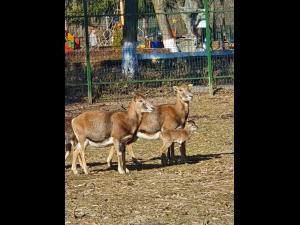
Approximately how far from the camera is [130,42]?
769 inches

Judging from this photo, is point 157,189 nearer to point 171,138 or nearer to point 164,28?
point 171,138

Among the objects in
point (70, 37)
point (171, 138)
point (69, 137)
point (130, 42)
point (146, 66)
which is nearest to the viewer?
point (69, 137)

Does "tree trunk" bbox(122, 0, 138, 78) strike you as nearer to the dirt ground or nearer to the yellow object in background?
the yellow object in background

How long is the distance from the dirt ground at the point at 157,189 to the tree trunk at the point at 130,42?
629 centimetres

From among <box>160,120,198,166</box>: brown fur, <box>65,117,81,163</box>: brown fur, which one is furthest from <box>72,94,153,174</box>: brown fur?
<box>160,120,198,166</box>: brown fur

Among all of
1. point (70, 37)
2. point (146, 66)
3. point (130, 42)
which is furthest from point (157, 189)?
point (70, 37)

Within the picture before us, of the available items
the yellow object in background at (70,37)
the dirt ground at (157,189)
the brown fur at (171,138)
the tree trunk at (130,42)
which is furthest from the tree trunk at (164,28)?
the brown fur at (171,138)

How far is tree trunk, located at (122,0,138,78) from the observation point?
18359 millimetres

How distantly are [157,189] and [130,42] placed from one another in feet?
38.9
